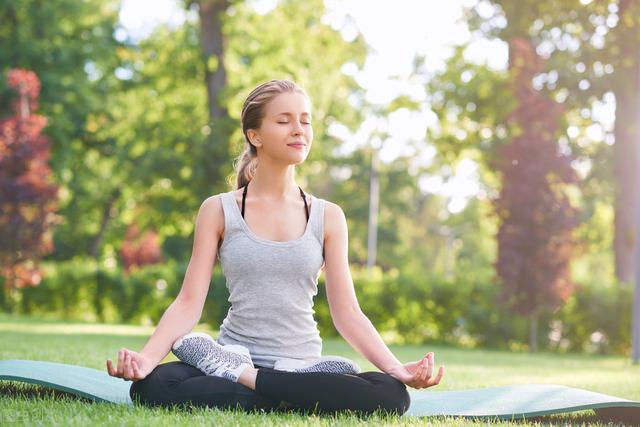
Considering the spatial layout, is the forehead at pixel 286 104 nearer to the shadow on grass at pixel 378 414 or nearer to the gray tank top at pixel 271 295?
the gray tank top at pixel 271 295

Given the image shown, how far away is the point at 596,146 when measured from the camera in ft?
65.3

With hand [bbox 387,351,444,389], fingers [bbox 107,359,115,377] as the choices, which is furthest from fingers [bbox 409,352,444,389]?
fingers [bbox 107,359,115,377]

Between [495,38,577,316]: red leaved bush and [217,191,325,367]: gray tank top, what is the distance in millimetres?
12415

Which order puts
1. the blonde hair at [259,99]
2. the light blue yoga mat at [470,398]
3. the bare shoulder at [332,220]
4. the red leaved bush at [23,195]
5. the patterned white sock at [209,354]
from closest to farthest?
the patterned white sock at [209,354] < the light blue yoga mat at [470,398] < the blonde hair at [259,99] < the bare shoulder at [332,220] < the red leaved bush at [23,195]

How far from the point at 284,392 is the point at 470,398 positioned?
131 centimetres

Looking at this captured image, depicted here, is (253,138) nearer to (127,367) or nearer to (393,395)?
(127,367)

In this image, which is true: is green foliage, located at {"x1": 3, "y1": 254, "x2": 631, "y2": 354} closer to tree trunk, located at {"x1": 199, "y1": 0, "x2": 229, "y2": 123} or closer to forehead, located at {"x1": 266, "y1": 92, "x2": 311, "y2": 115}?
tree trunk, located at {"x1": 199, "y1": 0, "x2": 229, "y2": 123}

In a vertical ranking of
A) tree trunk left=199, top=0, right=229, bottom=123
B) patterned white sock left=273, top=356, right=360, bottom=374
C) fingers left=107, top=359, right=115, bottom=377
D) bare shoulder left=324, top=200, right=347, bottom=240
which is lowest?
patterned white sock left=273, top=356, right=360, bottom=374

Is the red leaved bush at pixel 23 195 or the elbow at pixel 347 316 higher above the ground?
the red leaved bush at pixel 23 195

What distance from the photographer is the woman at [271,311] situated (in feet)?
13.4

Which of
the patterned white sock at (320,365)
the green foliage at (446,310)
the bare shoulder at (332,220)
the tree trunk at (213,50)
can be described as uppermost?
the tree trunk at (213,50)

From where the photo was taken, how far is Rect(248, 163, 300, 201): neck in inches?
182

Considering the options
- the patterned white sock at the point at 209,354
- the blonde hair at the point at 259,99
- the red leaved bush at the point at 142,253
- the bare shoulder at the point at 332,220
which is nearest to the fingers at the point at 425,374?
the patterned white sock at the point at 209,354

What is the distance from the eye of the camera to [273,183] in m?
4.64
